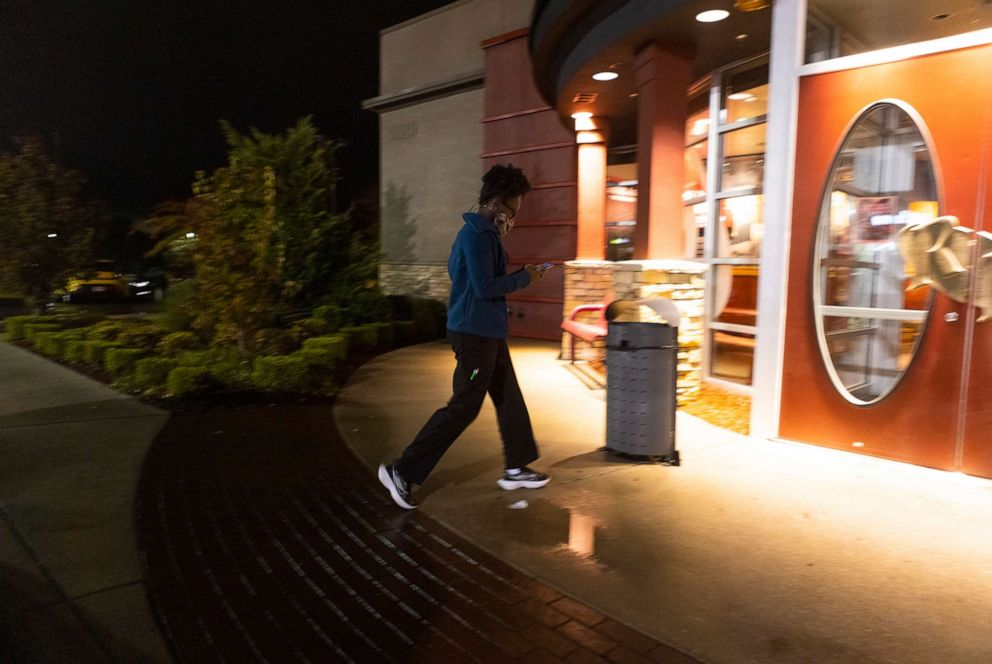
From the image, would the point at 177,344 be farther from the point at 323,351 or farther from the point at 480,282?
the point at 480,282

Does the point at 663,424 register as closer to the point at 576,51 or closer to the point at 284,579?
the point at 284,579

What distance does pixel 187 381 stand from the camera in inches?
280

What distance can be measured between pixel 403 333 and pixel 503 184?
8.29m

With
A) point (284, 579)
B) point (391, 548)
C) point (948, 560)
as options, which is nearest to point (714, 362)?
point (948, 560)

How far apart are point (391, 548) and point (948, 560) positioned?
286 cm

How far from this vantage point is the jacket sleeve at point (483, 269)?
4.15 meters

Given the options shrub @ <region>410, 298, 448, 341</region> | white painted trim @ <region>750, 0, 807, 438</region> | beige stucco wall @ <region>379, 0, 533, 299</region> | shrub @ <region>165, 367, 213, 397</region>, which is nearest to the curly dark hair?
white painted trim @ <region>750, 0, 807, 438</region>

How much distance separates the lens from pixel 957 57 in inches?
183

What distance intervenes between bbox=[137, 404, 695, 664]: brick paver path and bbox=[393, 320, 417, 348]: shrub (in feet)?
23.1

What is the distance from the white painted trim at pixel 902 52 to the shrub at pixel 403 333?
322 inches

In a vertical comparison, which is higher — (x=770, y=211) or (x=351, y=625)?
(x=770, y=211)

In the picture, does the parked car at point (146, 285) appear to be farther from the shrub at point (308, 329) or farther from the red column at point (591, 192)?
the red column at point (591, 192)

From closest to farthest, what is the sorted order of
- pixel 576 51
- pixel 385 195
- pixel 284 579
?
pixel 284 579, pixel 576 51, pixel 385 195

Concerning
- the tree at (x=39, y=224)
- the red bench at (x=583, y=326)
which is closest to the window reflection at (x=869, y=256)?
the red bench at (x=583, y=326)
